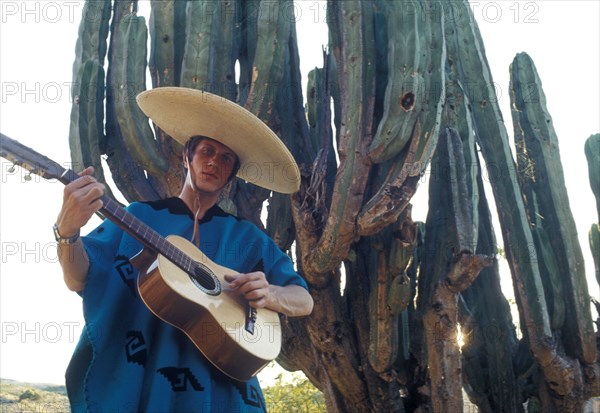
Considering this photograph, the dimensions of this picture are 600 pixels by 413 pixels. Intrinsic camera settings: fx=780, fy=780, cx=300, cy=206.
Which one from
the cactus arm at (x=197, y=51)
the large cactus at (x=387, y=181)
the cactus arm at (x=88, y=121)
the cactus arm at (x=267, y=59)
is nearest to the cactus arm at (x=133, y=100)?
the large cactus at (x=387, y=181)

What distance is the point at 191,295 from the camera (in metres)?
2.64

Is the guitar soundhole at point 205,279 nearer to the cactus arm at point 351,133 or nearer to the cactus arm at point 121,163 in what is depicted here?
the cactus arm at point 351,133

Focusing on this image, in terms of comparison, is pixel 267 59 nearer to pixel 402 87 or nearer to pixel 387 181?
pixel 402 87

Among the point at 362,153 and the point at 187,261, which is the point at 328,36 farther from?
the point at 187,261

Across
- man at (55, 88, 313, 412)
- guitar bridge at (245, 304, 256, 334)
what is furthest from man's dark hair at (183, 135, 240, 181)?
guitar bridge at (245, 304, 256, 334)

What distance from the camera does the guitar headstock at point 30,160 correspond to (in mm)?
2486

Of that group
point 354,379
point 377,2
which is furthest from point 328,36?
point 354,379

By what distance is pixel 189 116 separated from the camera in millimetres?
3262

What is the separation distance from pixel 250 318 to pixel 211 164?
0.65 m

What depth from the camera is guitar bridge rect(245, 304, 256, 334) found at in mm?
2791

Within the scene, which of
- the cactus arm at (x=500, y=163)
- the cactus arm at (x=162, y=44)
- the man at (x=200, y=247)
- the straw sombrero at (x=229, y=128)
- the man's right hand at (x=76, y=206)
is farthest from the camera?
the cactus arm at (x=500, y=163)

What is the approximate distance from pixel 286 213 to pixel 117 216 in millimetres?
2829

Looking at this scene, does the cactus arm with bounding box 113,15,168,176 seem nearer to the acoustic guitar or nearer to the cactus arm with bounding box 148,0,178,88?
the cactus arm with bounding box 148,0,178,88

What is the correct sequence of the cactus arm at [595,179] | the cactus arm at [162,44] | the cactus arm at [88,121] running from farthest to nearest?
the cactus arm at [595,179] < the cactus arm at [162,44] < the cactus arm at [88,121]
